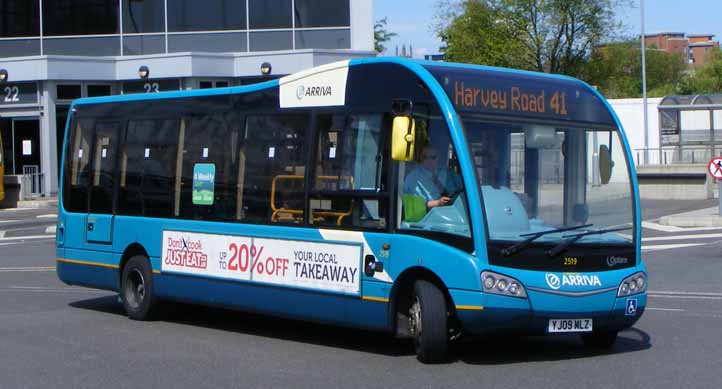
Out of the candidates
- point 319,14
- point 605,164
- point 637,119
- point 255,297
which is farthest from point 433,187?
point 637,119

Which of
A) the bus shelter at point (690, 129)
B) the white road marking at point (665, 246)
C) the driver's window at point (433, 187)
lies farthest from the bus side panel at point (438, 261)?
the bus shelter at point (690, 129)

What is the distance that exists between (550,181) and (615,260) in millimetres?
915

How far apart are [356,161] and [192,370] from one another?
2.44 metres

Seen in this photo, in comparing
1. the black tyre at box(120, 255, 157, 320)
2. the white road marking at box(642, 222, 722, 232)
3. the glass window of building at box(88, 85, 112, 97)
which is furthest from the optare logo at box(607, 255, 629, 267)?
the glass window of building at box(88, 85, 112, 97)

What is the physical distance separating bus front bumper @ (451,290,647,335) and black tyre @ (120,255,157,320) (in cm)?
475

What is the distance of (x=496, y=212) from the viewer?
919 centimetres

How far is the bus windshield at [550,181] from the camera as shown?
9.28 meters

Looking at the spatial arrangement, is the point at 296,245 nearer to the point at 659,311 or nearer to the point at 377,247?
the point at 377,247

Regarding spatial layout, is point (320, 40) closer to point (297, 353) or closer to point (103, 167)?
point (103, 167)

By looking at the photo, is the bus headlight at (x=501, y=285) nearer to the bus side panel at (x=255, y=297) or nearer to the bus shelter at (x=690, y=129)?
the bus side panel at (x=255, y=297)

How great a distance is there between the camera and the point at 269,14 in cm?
3944

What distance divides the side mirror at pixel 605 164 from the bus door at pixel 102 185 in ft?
20.0

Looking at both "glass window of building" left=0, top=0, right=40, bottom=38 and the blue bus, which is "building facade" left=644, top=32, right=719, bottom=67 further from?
the blue bus

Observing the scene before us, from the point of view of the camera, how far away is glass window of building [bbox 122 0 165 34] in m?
40.0
